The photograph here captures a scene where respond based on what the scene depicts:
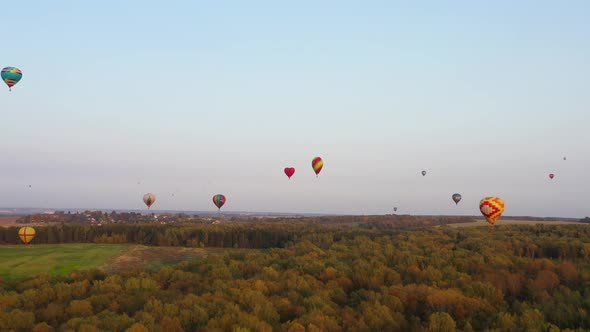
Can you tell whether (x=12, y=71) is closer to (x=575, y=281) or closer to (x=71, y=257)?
(x=71, y=257)

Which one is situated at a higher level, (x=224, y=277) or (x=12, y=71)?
(x=12, y=71)

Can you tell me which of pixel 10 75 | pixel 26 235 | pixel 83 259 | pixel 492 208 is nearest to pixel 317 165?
pixel 492 208

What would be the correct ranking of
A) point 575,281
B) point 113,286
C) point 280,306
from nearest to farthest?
point 280,306, point 575,281, point 113,286

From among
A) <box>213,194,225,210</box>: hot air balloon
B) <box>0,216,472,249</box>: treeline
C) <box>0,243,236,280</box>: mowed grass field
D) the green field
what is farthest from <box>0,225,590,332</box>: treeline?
<box>213,194,225,210</box>: hot air balloon

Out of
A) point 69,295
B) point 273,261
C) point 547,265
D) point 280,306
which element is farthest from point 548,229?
point 69,295

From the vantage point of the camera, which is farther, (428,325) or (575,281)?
(575,281)

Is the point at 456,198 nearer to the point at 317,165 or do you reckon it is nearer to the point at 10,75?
the point at 317,165

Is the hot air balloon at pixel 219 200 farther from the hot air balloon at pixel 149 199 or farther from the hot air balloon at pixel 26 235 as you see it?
the hot air balloon at pixel 26 235
